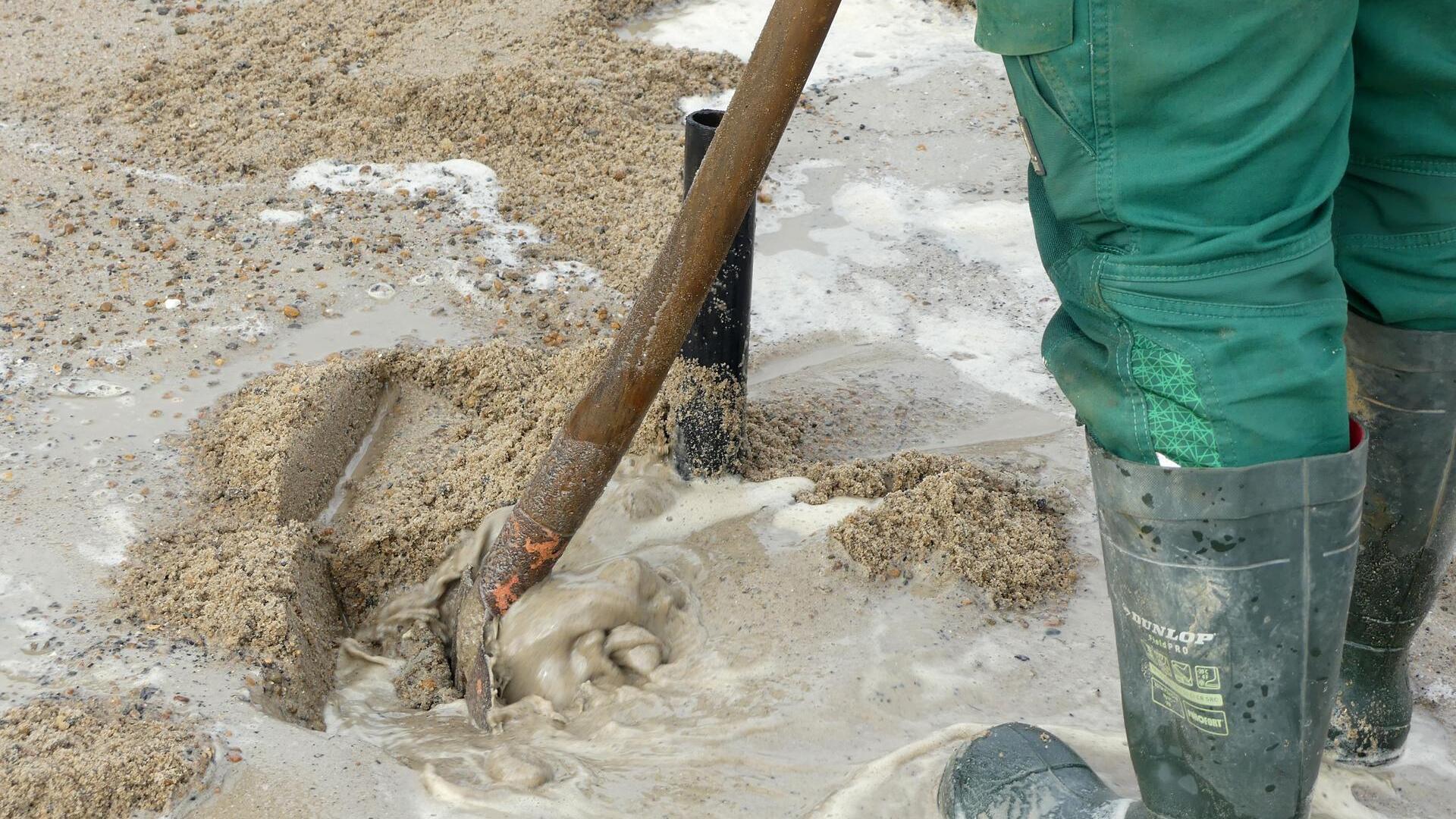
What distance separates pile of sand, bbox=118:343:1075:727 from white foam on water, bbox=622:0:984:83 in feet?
7.24

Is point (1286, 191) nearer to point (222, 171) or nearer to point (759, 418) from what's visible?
point (759, 418)

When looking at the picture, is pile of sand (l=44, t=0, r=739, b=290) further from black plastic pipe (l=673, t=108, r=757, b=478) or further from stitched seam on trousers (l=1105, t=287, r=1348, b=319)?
stitched seam on trousers (l=1105, t=287, r=1348, b=319)

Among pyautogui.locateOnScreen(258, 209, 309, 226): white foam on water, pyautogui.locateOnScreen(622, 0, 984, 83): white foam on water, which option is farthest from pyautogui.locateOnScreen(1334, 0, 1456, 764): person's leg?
pyautogui.locateOnScreen(622, 0, 984, 83): white foam on water

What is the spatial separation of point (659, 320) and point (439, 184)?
6.58 ft

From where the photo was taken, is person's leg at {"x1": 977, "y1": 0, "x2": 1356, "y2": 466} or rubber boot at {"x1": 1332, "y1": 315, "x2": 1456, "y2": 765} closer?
person's leg at {"x1": 977, "y1": 0, "x2": 1356, "y2": 466}

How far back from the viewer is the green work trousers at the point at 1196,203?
114cm

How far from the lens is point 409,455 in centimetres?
259

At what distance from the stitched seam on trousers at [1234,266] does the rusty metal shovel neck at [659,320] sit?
20.4 inches

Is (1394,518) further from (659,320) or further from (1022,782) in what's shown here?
(659,320)

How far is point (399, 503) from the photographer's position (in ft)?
7.97

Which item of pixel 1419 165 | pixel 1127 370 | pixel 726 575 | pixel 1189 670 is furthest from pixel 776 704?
pixel 1419 165

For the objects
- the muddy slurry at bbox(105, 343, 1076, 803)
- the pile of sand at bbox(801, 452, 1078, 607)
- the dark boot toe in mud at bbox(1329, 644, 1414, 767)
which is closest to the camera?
the dark boot toe in mud at bbox(1329, 644, 1414, 767)

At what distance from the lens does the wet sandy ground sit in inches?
68.9

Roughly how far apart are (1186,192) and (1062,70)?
0.54ft
